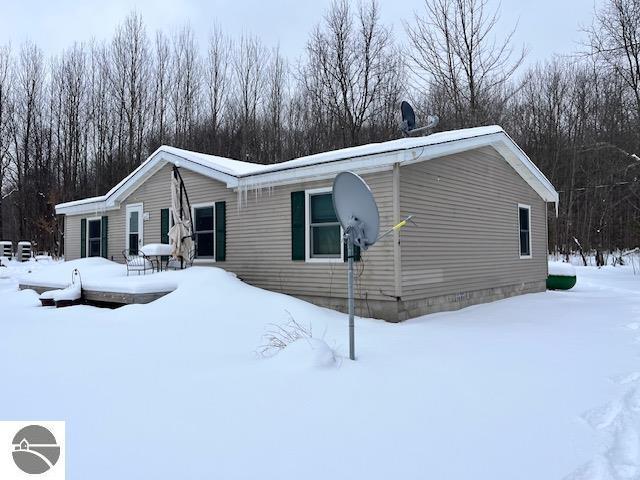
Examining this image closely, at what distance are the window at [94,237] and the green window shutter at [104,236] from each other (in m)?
0.39

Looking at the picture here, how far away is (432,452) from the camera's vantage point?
2736 millimetres

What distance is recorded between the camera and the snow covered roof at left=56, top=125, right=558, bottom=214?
7469mm

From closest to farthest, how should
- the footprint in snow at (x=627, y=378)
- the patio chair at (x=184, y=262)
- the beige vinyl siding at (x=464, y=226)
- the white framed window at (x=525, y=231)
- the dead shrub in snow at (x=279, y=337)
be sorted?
the footprint in snow at (x=627, y=378)
the dead shrub in snow at (x=279, y=337)
the beige vinyl siding at (x=464, y=226)
the patio chair at (x=184, y=262)
the white framed window at (x=525, y=231)

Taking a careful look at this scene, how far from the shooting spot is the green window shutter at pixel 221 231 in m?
10.2

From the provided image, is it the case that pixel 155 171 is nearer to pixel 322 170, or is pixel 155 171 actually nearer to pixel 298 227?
pixel 298 227

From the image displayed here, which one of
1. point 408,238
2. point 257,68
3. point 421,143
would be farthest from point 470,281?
point 257,68

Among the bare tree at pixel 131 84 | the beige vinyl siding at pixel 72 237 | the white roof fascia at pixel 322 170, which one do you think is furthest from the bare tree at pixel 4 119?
the white roof fascia at pixel 322 170

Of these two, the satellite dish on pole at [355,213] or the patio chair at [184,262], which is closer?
the satellite dish on pole at [355,213]

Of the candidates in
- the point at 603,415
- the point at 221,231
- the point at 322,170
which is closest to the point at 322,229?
the point at 322,170

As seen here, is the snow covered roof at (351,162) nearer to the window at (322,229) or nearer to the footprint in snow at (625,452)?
the window at (322,229)

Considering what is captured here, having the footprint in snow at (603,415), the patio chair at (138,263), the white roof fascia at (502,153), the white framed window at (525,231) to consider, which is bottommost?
the footprint in snow at (603,415)

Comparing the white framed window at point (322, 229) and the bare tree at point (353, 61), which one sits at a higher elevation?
the bare tree at point (353, 61)

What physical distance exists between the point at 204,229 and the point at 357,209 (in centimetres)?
671

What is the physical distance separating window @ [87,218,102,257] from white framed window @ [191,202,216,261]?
467 centimetres
